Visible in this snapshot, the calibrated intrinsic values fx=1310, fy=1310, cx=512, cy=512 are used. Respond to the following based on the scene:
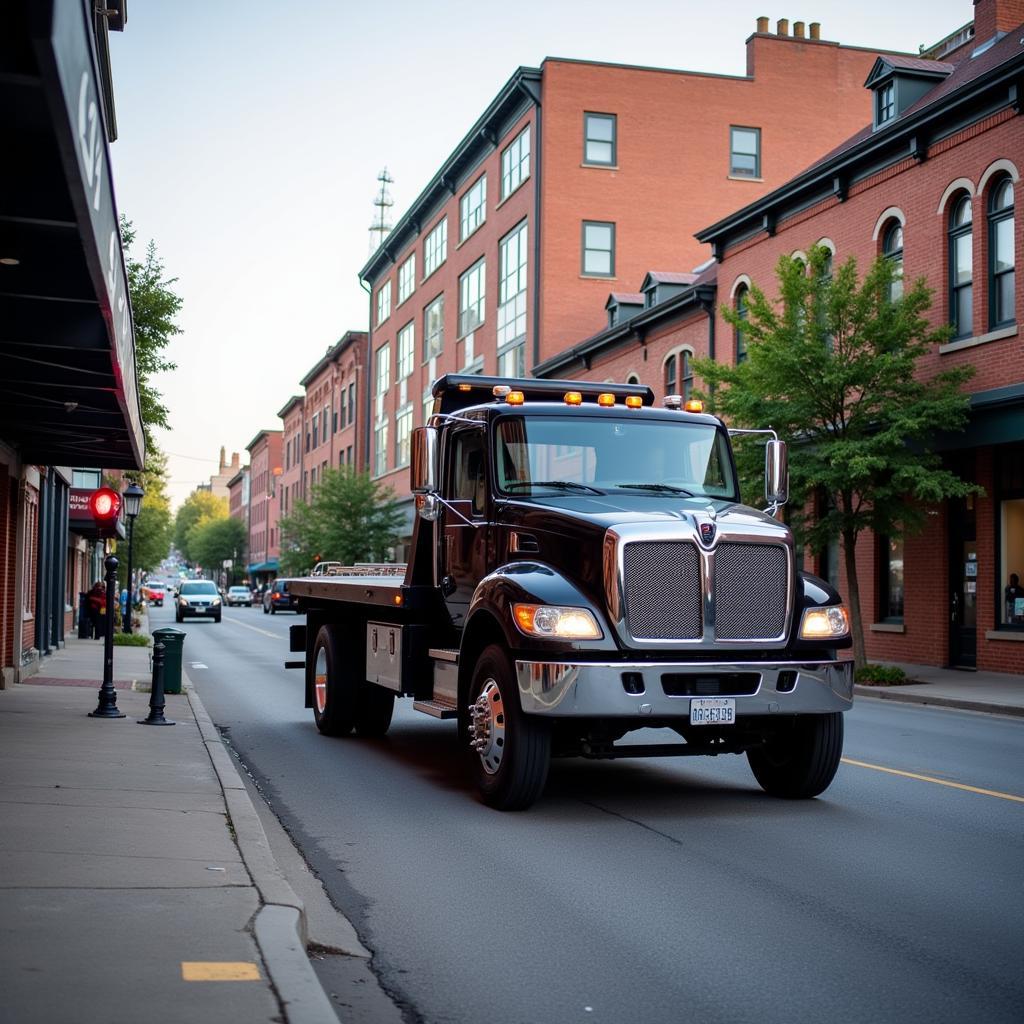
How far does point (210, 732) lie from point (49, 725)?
1.58 m

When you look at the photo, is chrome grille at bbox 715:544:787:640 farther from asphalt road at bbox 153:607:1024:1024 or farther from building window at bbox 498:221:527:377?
building window at bbox 498:221:527:377

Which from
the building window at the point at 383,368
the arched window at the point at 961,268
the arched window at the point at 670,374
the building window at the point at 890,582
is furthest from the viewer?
the building window at the point at 383,368

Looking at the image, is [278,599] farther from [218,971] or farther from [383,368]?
[218,971]

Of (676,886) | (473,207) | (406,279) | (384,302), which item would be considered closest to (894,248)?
(676,886)

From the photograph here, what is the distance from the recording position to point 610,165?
152 feet

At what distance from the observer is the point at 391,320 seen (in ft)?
224

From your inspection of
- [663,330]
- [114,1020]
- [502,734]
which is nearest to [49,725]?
[502,734]

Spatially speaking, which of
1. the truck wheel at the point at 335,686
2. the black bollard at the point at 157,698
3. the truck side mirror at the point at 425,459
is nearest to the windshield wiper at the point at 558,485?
the truck side mirror at the point at 425,459

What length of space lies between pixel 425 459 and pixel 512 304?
3935 centimetres

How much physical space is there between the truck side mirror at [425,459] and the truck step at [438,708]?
1640mm

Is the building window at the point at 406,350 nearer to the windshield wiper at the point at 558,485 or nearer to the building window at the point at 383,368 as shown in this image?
the building window at the point at 383,368

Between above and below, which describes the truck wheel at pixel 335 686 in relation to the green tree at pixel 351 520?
below

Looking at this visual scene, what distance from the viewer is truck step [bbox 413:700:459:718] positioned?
9.73 m

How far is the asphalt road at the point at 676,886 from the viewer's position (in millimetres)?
5047
